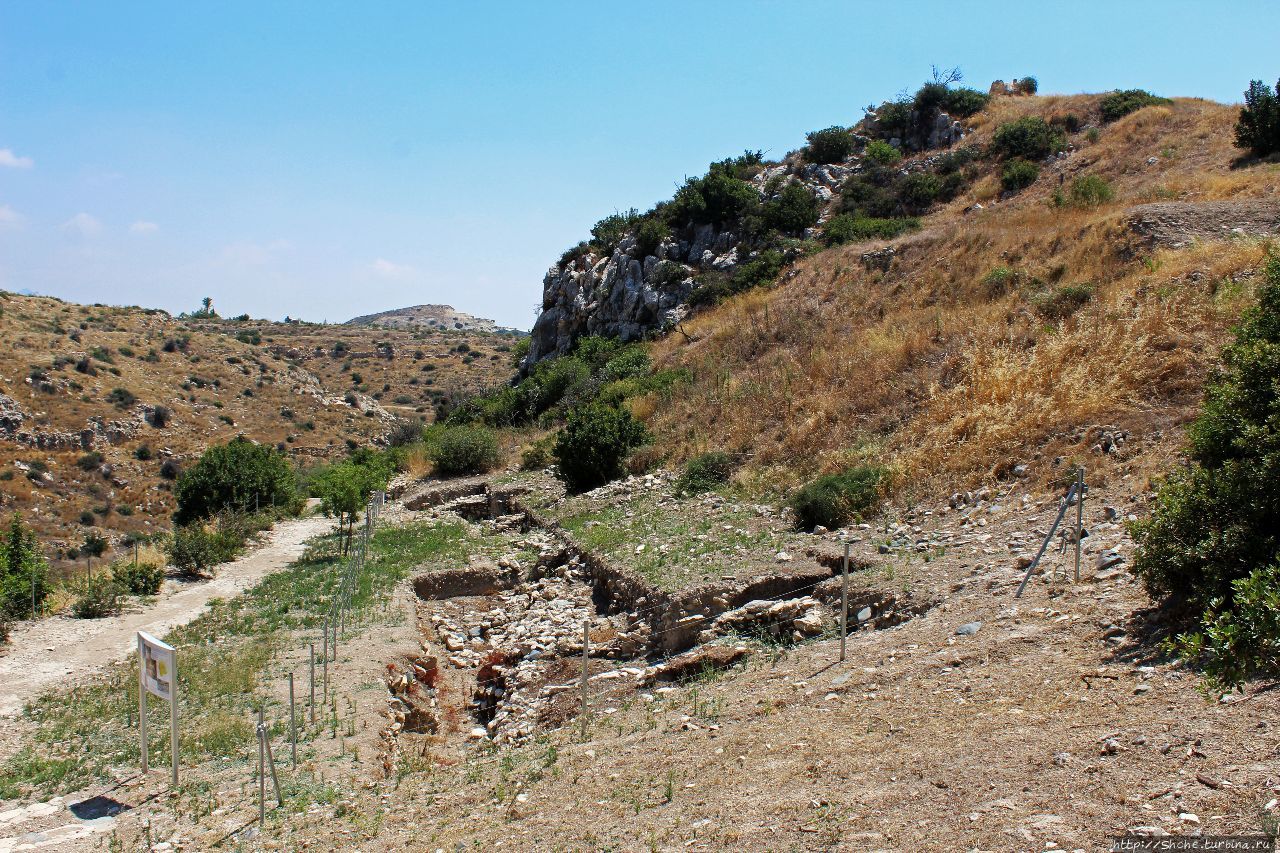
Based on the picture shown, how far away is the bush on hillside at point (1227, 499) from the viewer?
6883 mm

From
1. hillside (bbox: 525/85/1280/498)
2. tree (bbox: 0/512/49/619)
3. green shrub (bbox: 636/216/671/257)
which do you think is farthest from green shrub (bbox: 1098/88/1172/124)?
tree (bbox: 0/512/49/619)

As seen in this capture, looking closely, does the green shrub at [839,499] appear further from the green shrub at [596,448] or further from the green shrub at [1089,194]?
the green shrub at [1089,194]

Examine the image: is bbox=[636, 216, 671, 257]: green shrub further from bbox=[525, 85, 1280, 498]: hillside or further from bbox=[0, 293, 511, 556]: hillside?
bbox=[0, 293, 511, 556]: hillside

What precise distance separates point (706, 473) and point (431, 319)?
12527 cm

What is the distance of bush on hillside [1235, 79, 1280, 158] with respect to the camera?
24.3 metres

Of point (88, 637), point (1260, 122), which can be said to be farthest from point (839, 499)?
point (1260, 122)

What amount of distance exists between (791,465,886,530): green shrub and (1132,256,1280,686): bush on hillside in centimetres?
616

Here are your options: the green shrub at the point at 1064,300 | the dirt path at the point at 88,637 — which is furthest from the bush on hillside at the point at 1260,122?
the dirt path at the point at 88,637

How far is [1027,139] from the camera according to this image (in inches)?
1362

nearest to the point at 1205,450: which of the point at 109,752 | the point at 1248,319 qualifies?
the point at 1248,319

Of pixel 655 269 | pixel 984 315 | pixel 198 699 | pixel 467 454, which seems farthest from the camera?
pixel 655 269

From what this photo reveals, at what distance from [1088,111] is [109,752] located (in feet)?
129

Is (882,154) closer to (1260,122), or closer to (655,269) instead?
(655,269)

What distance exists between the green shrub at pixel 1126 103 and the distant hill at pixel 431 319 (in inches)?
4052
